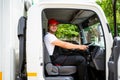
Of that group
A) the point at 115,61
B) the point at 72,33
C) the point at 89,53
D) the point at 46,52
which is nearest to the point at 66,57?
the point at 46,52

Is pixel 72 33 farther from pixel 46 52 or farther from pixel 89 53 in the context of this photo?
pixel 46 52

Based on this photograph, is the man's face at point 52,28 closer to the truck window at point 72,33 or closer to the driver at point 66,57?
the driver at point 66,57

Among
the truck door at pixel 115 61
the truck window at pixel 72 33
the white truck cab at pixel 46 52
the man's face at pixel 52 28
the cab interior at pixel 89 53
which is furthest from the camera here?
the truck window at pixel 72 33

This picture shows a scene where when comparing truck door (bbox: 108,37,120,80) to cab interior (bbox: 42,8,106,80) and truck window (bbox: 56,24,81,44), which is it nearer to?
cab interior (bbox: 42,8,106,80)

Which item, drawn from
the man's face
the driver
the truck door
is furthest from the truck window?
the truck door

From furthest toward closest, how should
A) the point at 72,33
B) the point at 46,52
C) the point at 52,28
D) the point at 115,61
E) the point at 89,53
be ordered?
1. the point at 72,33
2. the point at 89,53
3. the point at 52,28
4. the point at 46,52
5. the point at 115,61

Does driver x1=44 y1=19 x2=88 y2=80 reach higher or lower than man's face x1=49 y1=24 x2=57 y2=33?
lower

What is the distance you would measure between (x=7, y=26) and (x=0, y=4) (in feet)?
0.92

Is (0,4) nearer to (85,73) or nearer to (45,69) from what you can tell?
(45,69)

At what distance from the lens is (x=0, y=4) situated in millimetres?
3344

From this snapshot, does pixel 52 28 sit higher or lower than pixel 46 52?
higher

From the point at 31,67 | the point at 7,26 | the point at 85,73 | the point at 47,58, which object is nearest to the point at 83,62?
the point at 85,73

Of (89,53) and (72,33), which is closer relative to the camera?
(89,53)

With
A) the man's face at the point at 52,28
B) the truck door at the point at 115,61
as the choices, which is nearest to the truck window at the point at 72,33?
the man's face at the point at 52,28
